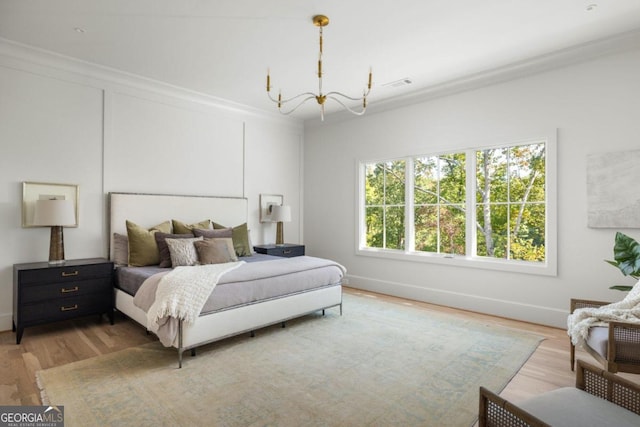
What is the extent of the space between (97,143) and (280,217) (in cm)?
256

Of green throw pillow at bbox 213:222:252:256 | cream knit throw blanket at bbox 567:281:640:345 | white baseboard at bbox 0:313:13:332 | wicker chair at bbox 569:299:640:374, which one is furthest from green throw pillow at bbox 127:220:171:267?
wicker chair at bbox 569:299:640:374

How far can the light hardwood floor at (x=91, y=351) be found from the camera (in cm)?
234

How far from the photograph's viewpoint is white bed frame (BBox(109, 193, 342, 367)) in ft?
9.28

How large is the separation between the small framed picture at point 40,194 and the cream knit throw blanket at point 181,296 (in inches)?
67.2

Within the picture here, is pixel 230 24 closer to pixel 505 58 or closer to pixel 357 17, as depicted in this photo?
pixel 357 17

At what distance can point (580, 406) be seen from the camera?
1.34 metres

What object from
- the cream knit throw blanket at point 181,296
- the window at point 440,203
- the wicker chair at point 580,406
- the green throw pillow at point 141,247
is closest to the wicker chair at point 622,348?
the wicker chair at point 580,406

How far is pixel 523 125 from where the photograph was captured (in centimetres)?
387

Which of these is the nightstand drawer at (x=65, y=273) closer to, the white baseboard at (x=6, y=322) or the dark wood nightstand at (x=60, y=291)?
the dark wood nightstand at (x=60, y=291)

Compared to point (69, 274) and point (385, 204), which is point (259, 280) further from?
point (385, 204)

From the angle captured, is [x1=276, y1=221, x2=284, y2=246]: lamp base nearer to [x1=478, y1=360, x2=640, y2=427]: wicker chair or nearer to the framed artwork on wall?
the framed artwork on wall

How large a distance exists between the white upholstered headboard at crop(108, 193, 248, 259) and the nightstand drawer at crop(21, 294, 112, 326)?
644mm

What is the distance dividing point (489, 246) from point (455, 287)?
2.17 ft

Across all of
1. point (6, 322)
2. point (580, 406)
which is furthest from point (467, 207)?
point (6, 322)
